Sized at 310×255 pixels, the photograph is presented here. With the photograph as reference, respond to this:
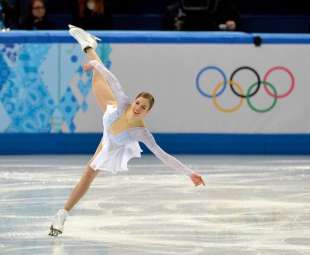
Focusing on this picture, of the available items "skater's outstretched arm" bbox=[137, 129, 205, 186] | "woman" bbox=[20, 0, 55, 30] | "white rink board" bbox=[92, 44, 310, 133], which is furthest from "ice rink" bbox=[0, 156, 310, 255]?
"woman" bbox=[20, 0, 55, 30]

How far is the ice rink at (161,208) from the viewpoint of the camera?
5797 millimetres

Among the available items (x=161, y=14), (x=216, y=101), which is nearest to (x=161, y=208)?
(x=216, y=101)

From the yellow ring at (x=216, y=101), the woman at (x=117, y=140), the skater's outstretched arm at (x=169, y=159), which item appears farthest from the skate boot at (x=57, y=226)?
the yellow ring at (x=216, y=101)

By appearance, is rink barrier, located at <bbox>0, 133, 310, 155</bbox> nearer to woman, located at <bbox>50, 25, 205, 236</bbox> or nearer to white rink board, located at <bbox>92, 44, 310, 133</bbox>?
white rink board, located at <bbox>92, 44, 310, 133</bbox>

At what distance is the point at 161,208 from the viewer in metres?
7.11

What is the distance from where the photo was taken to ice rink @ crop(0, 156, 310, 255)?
5.80 meters

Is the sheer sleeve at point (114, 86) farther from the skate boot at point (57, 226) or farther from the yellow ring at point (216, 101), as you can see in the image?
the yellow ring at point (216, 101)

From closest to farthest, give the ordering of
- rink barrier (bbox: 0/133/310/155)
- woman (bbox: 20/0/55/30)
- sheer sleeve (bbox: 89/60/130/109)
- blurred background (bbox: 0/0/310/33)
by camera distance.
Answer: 1. sheer sleeve (bbox: 89/60/130/109)
2. rink barrier (bbox: 0/133/310/155)
3. woman (bbox: 20/0/55/30)
4. blurred background (bbox: 0/0/310/33)

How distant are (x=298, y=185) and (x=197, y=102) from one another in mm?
2312

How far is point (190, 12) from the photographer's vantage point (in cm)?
1145

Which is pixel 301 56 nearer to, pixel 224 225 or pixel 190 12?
pixel 190 12

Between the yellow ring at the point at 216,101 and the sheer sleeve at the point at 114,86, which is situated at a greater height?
the sheer sleeve at the point at 114,86

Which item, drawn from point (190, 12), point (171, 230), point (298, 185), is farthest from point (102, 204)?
point (190, 12)

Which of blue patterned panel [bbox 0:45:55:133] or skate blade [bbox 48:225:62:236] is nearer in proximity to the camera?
skate blade [bbox 48:225:62:236]
